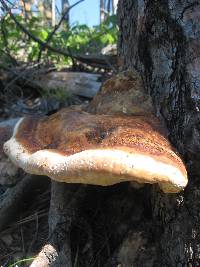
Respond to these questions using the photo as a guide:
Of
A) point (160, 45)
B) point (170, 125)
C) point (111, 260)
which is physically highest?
point (160, 45)

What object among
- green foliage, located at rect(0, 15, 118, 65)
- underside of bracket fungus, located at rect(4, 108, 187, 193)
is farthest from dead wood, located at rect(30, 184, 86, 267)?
green foliage, located at rect(0, 15, 118, 65)

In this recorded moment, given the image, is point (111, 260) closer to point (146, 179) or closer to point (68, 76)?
point (146, 179)

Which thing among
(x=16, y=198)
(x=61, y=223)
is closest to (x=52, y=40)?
(x=16, y=198)

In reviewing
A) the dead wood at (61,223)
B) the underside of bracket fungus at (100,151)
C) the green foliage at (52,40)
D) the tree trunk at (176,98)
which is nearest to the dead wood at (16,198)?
the dead wood at (61,223)

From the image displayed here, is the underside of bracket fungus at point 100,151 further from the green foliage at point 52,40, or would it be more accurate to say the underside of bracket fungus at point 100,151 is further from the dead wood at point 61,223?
the green foliage at point 52,40

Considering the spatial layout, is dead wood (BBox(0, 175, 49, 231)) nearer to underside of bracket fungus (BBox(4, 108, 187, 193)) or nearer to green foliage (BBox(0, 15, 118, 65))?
underside of bracket fungus (BBox(4, 108, 187, 193))

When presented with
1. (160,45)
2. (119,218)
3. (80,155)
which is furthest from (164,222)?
(160,45)
